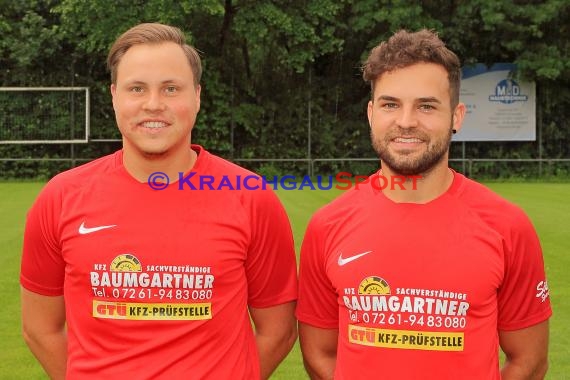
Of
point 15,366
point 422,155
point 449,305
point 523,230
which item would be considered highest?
point 422,155

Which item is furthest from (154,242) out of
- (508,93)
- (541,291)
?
(508,93)

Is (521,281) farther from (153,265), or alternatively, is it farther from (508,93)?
(508,93)

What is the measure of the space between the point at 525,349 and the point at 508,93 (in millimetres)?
24634

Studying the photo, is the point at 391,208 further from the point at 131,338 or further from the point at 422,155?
the point at 131,338

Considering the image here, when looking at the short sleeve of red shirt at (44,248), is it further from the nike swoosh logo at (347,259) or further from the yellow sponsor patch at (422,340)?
the yellow sponsor patch at (422,340)

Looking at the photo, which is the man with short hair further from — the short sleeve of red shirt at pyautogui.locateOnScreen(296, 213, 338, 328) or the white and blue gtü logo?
the white and blue gtü logo

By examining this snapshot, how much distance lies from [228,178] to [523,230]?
1.18 metres

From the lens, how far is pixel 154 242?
3.29 m

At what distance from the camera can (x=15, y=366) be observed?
6445mm

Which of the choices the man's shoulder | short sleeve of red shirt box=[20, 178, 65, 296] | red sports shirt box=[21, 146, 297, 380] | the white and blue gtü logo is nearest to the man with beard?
red sports shirt box=[21, 146, 297, 380]

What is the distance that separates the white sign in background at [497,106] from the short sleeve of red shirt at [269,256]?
23.8m

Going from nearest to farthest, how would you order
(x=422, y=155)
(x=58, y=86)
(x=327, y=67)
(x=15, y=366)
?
(x=422, y=155) → (x=15, y=366) → (x=58, y=86) → (x=327, y=67)

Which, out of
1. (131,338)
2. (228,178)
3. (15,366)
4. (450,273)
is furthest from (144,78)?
(15,366)

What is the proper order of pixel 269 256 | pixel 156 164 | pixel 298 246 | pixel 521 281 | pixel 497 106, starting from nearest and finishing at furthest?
pixel 521 281 < pixel 156 164 < pixel 269 256 < pixel 298 246 < pixel 497 106
